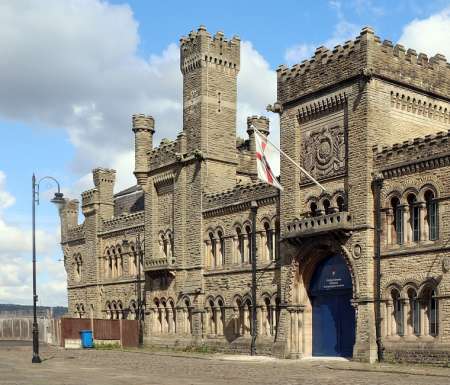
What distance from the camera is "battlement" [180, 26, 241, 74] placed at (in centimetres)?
4672

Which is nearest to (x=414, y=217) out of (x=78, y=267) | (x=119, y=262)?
(x=119, y=262)

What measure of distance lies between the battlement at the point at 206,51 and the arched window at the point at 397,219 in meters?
17.5

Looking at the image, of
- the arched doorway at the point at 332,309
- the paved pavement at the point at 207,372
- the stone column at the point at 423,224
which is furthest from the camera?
the arched doorway at the point at 332,309

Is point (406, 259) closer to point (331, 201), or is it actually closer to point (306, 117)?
point (331, 201)

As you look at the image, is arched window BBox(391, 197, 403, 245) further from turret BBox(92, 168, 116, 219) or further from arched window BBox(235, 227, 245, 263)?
turret BBox(92, 168, 116, 219)

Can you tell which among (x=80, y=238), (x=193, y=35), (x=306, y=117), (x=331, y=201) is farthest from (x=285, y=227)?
(x=80, y=238)

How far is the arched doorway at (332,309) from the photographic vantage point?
35.8 m

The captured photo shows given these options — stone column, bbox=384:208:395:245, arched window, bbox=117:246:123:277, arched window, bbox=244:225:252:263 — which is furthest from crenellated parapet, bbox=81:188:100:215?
stone column, bbox=384:208:395:245

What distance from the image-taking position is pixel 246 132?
5372 cm

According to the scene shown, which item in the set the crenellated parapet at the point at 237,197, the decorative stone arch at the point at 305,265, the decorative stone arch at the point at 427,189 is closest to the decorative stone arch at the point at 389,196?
the decorative stone arch at the point at 427,189

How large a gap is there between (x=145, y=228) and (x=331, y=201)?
18371mm

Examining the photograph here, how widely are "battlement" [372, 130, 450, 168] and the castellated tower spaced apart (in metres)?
13.9

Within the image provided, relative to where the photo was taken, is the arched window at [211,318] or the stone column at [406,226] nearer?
the stone column at [406,226]

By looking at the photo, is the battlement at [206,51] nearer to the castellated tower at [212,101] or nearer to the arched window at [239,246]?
the castellated tower at [212,101]
